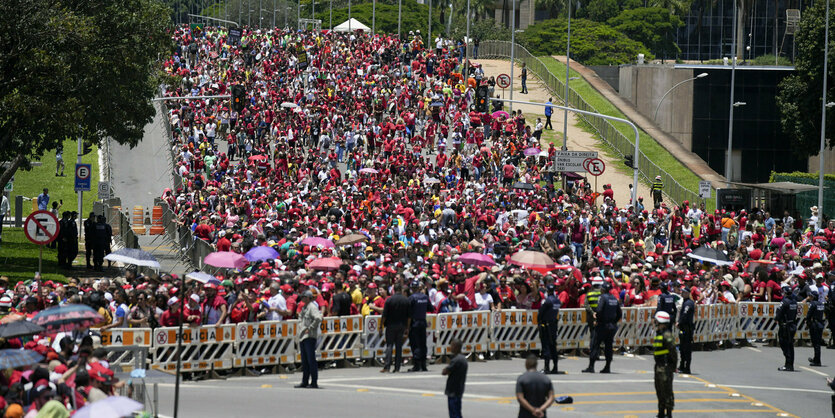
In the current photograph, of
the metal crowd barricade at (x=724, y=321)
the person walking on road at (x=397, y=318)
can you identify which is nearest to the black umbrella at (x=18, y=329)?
the person walking on road at (x=397, y=318)

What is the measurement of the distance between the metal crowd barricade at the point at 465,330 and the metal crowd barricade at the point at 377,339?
0.16m

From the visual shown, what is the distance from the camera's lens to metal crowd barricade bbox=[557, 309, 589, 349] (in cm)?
2303

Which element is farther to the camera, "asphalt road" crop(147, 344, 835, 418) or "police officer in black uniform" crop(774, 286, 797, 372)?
"police officer in black uniform" crop(774, 286, 797, 372)

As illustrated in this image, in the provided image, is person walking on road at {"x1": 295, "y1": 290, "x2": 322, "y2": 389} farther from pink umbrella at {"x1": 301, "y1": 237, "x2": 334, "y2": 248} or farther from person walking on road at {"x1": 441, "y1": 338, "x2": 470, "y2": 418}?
pink umbrella at {"x1": 301, "y1": 237, "x2": 334, "y2": 248}

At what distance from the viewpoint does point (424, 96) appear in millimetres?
56625

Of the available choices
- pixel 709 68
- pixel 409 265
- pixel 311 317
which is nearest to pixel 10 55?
pixel 409 265

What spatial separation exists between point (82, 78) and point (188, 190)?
10278 mm

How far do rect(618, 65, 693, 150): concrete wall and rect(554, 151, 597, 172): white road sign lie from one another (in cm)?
3150

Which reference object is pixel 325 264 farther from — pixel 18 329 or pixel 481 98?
pixel 481 98

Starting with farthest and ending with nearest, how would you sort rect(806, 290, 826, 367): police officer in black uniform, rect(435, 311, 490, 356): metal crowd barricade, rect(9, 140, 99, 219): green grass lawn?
rect(9, 140, 99, 219): green grass lawn
rect(806, 290, 826, 367): police officer in black uniform
rect(435, 311, 490, 356): metal crowd barricade

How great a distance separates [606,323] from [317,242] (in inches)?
394

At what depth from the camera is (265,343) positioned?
2025 centimetres

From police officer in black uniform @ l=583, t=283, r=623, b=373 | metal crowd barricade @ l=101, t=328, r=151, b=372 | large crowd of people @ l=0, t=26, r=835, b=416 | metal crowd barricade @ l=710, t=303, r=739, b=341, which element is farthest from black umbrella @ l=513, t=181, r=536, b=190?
metal crowd barricade @ l=101, t=328, r=151, b=372

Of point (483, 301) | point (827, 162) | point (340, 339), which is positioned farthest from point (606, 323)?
point (827, 162)
